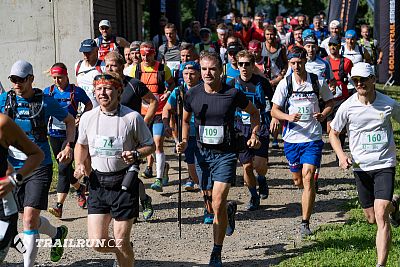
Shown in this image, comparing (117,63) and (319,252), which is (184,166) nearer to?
(117,63)

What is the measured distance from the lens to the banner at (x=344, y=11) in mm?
22734

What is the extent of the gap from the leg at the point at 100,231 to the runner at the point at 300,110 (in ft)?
9.88

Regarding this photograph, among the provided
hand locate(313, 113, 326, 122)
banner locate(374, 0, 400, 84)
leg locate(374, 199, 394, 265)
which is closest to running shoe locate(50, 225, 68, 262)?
leg locate(374, 199, 394, 265)

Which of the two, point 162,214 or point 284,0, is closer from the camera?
point 162,214

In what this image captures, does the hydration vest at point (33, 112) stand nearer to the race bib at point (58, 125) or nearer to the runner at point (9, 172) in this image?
the runner at point (9, 172)

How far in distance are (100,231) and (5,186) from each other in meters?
1.49

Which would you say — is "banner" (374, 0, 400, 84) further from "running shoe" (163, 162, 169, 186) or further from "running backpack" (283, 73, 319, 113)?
"running backpack" (283, 73, 319, 113)

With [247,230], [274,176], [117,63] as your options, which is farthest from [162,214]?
[274,176]

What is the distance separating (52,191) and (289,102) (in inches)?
167

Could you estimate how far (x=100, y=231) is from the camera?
22.4 feet

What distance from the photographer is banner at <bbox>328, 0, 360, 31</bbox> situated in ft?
74.6

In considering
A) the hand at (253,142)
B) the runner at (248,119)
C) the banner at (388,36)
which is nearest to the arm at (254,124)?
the hand at (253,142)

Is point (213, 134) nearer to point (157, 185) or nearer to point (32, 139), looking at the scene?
point (32, 139)

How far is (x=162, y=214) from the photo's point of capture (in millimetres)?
10438
